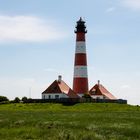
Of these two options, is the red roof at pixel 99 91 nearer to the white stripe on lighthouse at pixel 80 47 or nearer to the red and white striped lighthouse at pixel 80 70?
the red and white striped lighthouse at pixel 80 70

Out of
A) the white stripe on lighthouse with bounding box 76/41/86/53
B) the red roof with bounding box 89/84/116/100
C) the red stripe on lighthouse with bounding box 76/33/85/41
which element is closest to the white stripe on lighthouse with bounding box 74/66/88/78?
the white stripe on lighthouse with bounding box 76/41/86/53

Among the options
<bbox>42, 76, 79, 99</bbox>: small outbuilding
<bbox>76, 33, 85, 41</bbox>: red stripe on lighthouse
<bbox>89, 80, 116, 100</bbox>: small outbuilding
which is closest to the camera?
<bbox>76, 33, 85, 41</bbox>: red stripe on lighthouse

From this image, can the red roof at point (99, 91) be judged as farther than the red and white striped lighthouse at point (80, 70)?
Yes

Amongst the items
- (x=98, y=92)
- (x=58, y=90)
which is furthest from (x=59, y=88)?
(x=98, y=92)

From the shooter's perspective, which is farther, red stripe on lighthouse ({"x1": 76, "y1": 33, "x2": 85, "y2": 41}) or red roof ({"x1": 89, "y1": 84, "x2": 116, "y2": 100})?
red roof ({"x1": 89, "y1": 84, "x2": 116, "y2": 100})

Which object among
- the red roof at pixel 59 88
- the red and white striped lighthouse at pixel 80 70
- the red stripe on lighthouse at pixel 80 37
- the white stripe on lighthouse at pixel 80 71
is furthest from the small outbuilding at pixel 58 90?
the red stripe on lighthouse at pixel 80 37

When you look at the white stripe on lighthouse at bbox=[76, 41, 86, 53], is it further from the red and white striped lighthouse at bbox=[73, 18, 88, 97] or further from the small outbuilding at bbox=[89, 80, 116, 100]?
the small outbuilding at bbox=[89, 80, 116, 100]

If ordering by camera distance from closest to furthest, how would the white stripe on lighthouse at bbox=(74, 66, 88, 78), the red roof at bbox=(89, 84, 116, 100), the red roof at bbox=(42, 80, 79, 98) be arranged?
1. the white stripe on lighthouse at bbox=(74, 66, 88, 78)
2. the red roof at bbox=(42, 80, 79, 98)
3. the red roof at bbox=(89, 84, 116, 100)

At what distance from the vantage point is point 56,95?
111m

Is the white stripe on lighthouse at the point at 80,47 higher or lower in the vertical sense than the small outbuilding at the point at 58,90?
higher

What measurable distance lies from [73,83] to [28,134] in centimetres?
7894

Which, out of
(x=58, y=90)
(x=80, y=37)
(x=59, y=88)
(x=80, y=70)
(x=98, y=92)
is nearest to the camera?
(x=80, y=70)

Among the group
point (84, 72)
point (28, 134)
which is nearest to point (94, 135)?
point (28, 134)

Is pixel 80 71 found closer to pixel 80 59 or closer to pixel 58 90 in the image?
pixel 80 59
